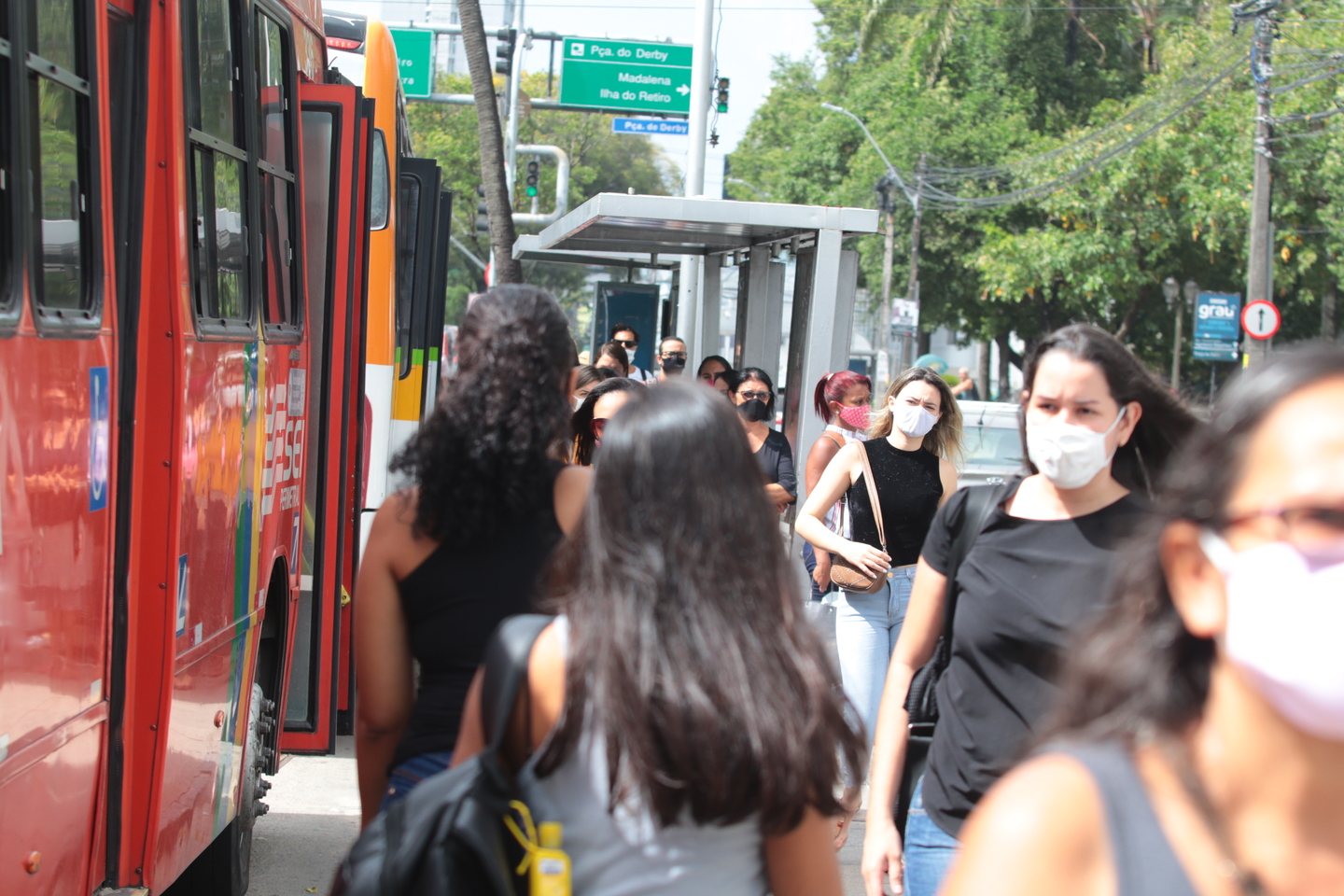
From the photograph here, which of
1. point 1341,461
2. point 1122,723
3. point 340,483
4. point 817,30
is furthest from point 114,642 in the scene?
point 817,30

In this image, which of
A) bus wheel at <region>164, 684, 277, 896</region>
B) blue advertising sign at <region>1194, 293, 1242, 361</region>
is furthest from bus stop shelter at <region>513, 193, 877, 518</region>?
blue advertising sign at <region>1194, 293, 1242, 361</region>

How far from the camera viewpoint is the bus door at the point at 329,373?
514cm

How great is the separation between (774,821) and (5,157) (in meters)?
1.99

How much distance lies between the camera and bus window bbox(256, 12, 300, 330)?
14.6 ft

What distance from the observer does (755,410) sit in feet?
25.0

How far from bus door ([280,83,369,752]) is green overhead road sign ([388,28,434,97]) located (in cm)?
1894

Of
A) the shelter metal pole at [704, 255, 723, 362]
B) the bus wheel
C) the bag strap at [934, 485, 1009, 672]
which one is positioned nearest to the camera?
the bag strap at [934, 485, 1009, 672]

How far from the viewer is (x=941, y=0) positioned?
35156 millimetres

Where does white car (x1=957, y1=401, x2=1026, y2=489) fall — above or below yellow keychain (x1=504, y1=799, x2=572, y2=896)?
below

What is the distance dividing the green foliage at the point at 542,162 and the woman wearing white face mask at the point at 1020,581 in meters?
34.4

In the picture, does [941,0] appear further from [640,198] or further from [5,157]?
[5,157]

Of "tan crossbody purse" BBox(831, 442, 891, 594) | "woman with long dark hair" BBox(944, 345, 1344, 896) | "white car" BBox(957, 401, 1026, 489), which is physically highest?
"woman with long dark hair" BBox(944, 345, 1344, 896)

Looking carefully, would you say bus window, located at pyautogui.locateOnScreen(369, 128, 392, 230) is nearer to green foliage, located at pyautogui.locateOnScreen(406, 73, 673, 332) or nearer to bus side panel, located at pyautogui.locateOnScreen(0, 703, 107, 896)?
bus side panel, located at pyautogui.locateOnScreen(0, 703, 107, 896)

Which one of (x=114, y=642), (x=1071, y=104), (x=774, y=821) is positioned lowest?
(x=114, y=642)
